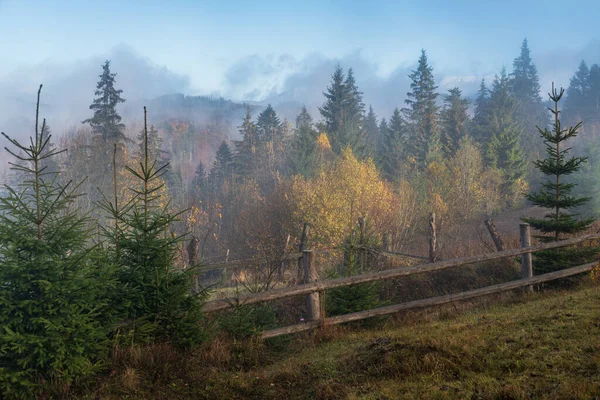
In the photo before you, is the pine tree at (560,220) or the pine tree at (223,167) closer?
the pine tree at (560,220)

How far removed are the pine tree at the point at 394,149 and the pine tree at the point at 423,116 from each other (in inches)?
65.6

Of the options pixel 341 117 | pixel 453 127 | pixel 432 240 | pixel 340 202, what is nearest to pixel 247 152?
pixel 341 117

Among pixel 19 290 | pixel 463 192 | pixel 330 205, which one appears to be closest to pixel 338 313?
pixel 19 290

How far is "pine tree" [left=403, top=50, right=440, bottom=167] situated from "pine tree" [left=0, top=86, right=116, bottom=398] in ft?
175

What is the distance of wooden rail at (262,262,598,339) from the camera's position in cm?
784

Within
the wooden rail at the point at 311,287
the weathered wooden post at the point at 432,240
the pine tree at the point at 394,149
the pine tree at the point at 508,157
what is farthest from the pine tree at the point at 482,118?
the wooden rail at the point at 311,287

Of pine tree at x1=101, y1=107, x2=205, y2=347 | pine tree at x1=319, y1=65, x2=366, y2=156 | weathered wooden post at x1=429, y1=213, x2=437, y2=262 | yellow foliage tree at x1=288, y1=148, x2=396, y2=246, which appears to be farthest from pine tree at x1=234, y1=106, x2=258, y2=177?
pine tree at x1=101, y1=107, x2=205, y2=347

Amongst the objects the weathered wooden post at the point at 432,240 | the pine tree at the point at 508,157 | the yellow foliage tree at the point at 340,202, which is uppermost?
the pine tree at the point at 508,157

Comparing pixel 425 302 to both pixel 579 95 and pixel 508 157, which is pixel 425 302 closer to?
pixel 508 157

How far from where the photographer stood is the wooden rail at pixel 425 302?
7843mm

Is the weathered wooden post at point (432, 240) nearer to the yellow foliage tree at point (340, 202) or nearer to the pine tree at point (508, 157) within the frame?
the yellow foliage tree at point (340, 202)

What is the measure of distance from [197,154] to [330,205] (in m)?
92.0

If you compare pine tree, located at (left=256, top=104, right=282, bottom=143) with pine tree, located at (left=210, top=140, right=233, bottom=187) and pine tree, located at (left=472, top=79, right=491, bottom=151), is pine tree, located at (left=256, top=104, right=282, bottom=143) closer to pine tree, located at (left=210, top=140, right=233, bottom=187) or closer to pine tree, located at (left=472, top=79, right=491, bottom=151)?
pine tree, located at (left=210, top=140, right=233, bottom=187)

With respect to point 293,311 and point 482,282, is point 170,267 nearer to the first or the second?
point 293,311
